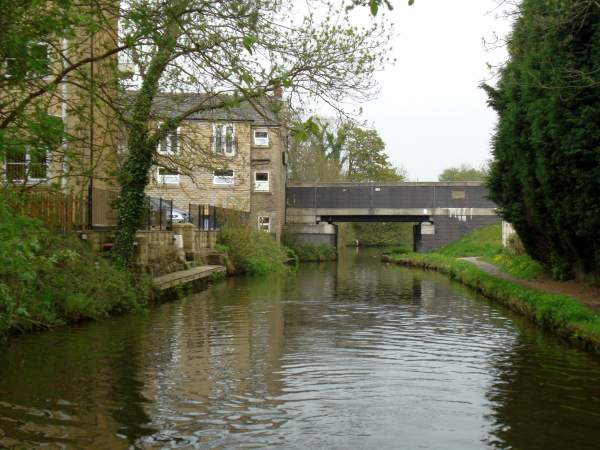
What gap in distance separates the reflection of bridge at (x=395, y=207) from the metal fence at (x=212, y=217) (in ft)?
36.1

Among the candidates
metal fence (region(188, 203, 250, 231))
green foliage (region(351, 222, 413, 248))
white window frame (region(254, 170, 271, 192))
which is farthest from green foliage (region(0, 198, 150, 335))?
green foliage (region(351, 222, 413, 248))

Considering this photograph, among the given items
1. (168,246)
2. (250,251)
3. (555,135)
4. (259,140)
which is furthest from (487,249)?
(555,135)

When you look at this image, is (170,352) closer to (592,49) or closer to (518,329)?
(518,329)

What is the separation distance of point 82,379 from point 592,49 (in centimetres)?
1106

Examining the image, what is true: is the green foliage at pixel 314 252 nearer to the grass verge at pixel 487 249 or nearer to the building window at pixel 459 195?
the grass verge at pixel 487 249

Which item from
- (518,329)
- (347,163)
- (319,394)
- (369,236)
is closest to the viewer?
(319,394)

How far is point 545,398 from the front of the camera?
7.82 meters

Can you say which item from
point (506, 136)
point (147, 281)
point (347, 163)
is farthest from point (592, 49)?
point (347, 163)

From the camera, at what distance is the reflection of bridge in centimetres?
4228

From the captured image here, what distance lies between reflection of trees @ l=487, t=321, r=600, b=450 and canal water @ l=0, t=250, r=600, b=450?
0.02 m

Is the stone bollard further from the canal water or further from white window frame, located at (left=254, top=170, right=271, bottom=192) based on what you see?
white window frame, located at (left=254, top=170, right=271, bottom=192)

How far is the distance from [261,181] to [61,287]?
Answer: 27610mm

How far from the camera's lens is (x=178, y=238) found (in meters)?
24.8

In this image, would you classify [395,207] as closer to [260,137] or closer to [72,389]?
[260,137]
